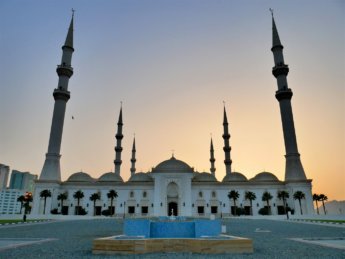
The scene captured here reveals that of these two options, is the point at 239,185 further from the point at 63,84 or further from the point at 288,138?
the point at 63,84

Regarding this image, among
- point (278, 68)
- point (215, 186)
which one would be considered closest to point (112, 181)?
point (215, 186)

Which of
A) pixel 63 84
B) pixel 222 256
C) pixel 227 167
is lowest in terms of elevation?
pixel 222 256

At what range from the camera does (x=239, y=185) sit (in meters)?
59.6

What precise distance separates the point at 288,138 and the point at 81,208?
43493mm

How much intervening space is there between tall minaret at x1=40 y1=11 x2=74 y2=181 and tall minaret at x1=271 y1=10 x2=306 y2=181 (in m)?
42.7

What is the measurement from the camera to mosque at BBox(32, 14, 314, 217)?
181 ft

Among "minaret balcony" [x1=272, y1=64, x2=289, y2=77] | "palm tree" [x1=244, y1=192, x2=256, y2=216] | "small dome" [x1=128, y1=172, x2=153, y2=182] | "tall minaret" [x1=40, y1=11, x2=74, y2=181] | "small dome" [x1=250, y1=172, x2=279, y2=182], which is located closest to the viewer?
"tall minaret" [x1=40, y1=11, x2=74, y2=181]

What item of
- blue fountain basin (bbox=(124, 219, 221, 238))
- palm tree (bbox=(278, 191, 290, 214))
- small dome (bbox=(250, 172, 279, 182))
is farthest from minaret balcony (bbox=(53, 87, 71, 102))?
blue fountain basin (bbox=(124, 219, 221, 238))

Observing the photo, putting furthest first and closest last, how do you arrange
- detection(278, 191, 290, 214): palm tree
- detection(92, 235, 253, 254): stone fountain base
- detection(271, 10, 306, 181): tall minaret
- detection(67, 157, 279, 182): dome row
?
detection(67, 157, 279, 182): dome row → detection(271, 10, 306, 181): tall minaret → detection(278, 191, 290, 214): palm tree → detection(92, 235, 253, 254): stone fountain base

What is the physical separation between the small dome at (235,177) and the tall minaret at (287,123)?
386 inches

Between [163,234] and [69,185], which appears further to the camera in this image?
[69,185]

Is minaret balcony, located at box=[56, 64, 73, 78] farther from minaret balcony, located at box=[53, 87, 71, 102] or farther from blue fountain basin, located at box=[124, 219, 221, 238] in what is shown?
blue fountain basin, located at box=[124, 219, 221, 238]

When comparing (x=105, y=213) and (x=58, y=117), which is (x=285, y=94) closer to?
(x=105, y=213)

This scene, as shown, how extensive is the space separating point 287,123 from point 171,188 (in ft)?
88.2
